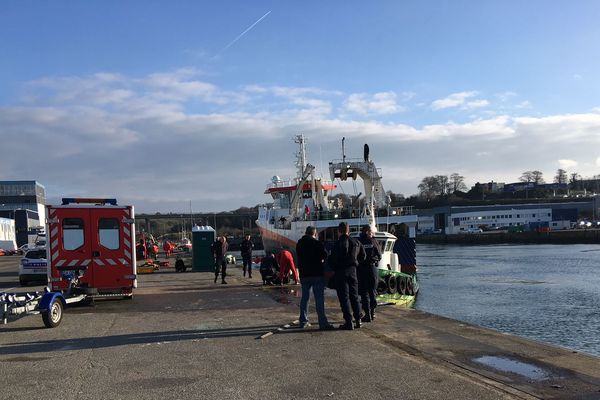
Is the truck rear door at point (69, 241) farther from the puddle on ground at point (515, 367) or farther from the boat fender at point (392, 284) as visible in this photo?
the puddle on ground at point (515, 367)

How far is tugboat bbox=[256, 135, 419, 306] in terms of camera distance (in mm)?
31875

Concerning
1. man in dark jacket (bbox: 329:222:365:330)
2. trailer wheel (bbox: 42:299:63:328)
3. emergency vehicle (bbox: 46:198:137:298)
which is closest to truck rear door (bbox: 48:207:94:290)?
emergency vehicle (bbox: 46:198:137:298)

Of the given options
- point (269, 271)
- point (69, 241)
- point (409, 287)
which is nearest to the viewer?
point (69, 241)

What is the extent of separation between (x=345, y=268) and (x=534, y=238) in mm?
100288

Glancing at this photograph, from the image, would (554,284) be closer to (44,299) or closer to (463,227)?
(44,299)

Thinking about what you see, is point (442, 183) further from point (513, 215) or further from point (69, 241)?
point (69, 241)

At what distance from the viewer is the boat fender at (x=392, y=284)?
19359 millimetres

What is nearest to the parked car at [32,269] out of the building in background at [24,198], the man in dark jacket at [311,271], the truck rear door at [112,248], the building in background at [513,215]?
the truck rear door at [112,248]

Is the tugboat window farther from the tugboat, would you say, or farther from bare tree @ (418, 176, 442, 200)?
bare tree @ (418, 176, 442, 200)

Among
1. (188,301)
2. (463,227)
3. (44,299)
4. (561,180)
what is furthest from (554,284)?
(561,180)

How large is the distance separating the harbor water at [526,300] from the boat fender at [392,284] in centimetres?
290

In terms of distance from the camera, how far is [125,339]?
9.40 metres

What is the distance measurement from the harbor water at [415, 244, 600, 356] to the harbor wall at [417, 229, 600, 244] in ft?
179

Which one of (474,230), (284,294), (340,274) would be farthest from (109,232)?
(474,230)
